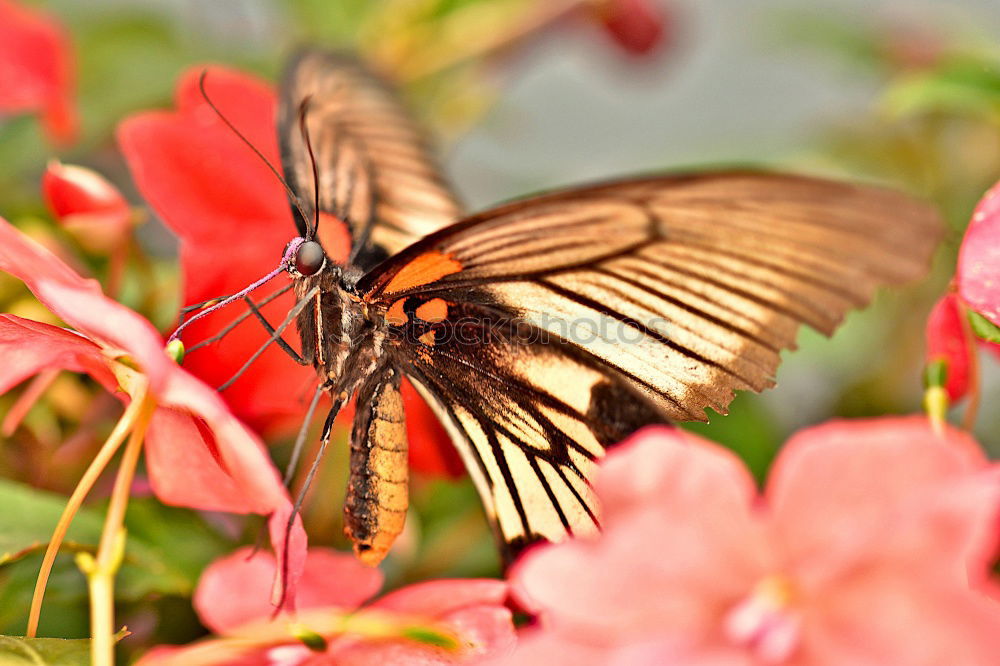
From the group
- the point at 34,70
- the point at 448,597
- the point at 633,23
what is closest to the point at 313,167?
the point at 448,597

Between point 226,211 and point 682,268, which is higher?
point 226,211

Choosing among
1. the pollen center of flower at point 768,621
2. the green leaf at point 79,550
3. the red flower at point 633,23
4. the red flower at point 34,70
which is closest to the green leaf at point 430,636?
the pollen center of flower at point 768,621

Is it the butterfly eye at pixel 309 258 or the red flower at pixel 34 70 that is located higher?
the red flower at pixel 34 70

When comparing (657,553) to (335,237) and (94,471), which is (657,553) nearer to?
(94,471)

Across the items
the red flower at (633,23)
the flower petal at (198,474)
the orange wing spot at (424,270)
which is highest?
the red flower at (633,23)

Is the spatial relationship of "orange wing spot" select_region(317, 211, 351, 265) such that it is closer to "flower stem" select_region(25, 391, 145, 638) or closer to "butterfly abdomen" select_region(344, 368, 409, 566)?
"butterfly abdomen" select_region(344, 368, 409, 566)

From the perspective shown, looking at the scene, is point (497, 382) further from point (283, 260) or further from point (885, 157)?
point (885, 157)

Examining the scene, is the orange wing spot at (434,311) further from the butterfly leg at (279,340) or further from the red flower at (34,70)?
the red flower at (34,70)

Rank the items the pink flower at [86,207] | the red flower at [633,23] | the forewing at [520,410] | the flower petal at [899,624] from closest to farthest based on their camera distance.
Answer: the flower petal at [899,624]
the forewing at [520,410]
the pink flower at [86,207]
the red flower at [633,23]
